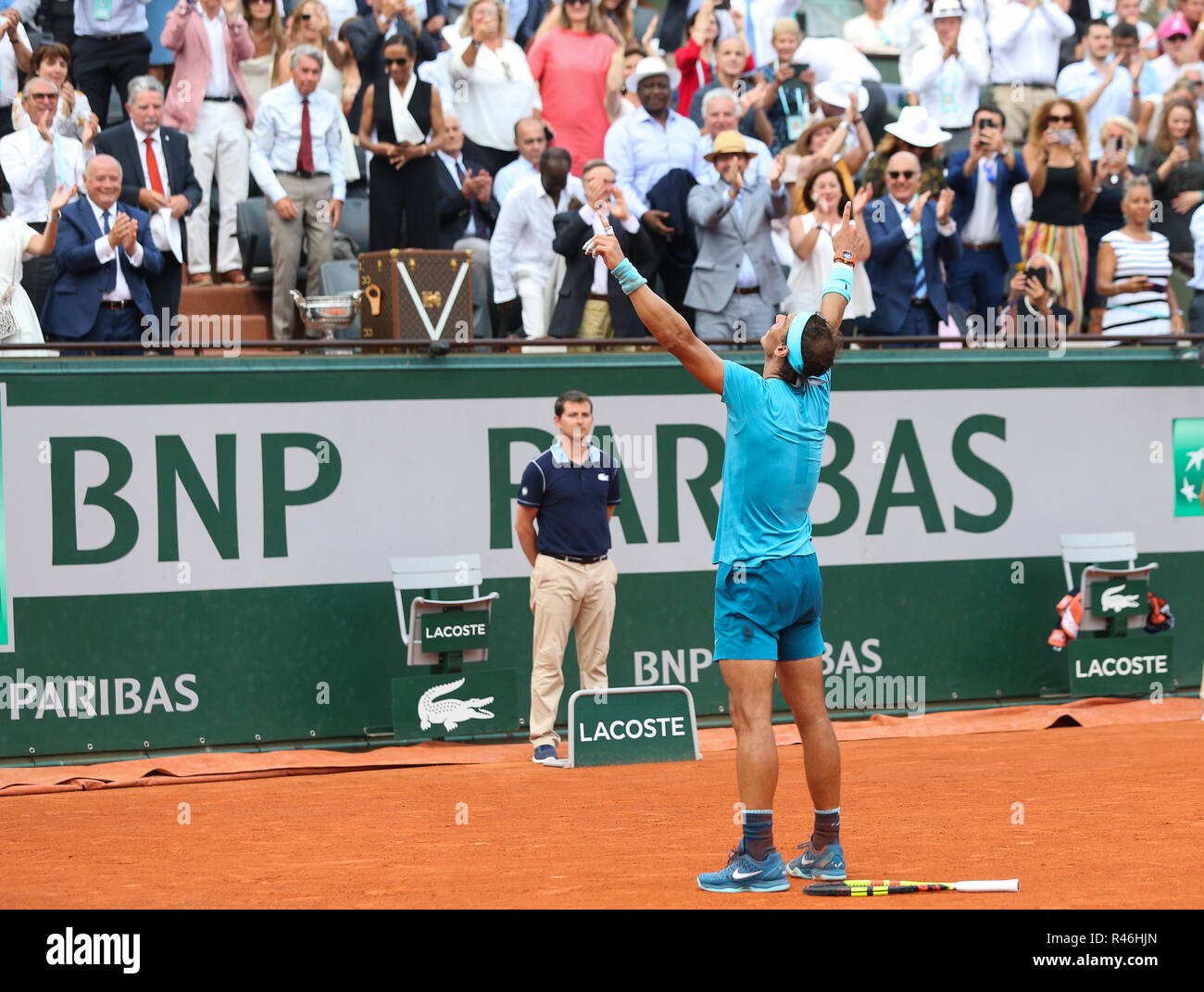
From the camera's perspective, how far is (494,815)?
933 cm

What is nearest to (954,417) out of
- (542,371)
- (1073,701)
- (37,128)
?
(1073,701)

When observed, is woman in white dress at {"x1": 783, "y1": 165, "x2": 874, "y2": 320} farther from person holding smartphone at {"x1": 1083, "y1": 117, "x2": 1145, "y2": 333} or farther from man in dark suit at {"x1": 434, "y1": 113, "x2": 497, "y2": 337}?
man in dark suit at {"x1": 434, "y1": 113, "x2": 497, "y2": 337}

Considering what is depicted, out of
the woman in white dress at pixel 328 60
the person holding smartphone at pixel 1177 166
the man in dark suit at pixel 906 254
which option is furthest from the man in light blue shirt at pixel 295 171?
the person holding smartphone at pixel 1177 166

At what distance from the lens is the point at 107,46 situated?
45.7ft

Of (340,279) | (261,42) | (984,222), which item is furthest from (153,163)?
(984,222)

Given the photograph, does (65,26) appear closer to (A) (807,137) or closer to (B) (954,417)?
(A) (807,137)

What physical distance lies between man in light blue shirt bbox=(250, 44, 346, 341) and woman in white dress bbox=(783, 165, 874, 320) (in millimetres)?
3554

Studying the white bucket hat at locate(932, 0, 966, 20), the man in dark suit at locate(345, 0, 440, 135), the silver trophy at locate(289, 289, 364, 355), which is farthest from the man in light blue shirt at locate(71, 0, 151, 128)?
the white bucket hat at locate(932, 0, 966, 20)

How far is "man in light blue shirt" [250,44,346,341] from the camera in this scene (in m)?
13.1

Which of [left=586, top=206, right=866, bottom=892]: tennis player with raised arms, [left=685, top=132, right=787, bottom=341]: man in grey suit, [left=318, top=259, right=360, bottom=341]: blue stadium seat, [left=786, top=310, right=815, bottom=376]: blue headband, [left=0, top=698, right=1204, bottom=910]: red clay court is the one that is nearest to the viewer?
[left=586, top=206, right=866, bottom=892]: tennis player with raised arms

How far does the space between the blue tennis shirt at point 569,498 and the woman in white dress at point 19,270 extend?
323 cm

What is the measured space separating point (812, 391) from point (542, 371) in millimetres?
5238

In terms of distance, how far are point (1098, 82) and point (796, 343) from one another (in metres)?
11.0

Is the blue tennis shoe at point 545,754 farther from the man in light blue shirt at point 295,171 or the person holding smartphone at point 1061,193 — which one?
the person holding smartphone at point 1061,193
